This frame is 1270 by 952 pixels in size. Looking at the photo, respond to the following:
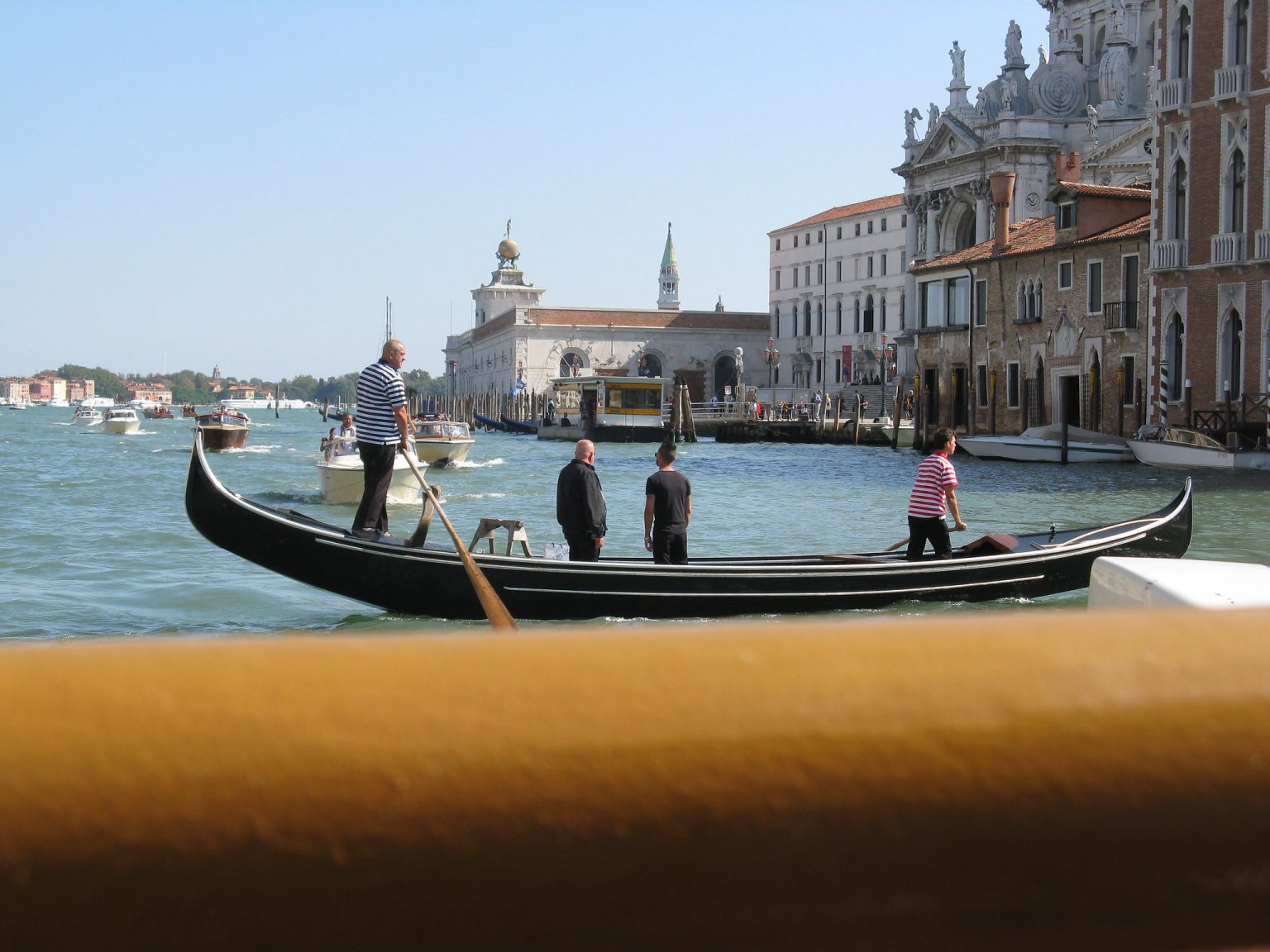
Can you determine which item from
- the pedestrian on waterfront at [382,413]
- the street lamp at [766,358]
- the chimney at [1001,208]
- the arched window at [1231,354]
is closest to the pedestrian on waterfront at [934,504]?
the pedestrian on waterfront at [382,413]

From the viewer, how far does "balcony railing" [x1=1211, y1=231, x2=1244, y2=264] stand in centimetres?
2300

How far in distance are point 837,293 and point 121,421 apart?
32535mm

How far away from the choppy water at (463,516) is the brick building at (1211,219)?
1953mm

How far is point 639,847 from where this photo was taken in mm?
567

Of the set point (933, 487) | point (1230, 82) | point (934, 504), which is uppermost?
point (1230, 82)

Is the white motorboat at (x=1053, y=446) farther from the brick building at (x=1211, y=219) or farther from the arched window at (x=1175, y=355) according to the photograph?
the arched window at (x=1175, y=355)

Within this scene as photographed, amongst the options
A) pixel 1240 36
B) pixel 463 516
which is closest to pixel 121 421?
pixel 463 516

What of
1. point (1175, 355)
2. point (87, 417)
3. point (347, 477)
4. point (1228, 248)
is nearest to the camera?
point (347, 477)

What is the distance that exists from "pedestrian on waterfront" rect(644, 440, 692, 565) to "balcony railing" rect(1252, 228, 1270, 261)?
17161 millimetres

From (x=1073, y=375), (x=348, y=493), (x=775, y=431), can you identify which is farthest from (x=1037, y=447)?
(x=775, y=431)

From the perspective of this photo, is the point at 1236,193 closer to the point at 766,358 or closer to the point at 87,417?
the point at 766,358

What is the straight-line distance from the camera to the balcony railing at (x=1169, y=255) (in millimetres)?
24219

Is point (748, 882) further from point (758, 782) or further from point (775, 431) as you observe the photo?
point (775, 431)

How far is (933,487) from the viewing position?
333 inches
